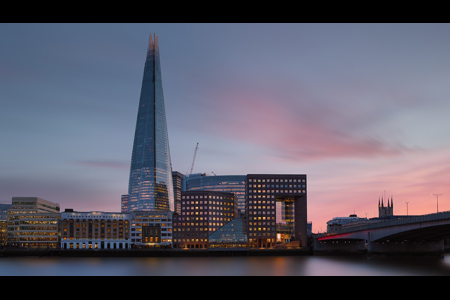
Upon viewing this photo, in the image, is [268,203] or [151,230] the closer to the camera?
[268,203]

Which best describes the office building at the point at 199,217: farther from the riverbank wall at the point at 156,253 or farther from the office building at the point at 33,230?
the office building at the point at 33,230

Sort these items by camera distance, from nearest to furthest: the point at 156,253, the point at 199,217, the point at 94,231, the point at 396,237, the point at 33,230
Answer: the point at 396,237
the point at 156,253
the point at 94,231
the point at 199,217
the point at 33,230

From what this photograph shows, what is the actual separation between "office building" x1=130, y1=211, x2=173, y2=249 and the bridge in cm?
4228

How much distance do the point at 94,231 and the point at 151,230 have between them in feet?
54.1

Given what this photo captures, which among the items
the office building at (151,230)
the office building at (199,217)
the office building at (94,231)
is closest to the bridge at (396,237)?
the office building at (199,217)

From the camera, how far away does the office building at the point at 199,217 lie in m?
136

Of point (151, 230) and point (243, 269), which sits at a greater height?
point (151, 230)

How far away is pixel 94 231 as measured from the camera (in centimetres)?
13850

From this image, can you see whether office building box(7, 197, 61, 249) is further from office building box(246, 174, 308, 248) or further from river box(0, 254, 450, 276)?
office building box(246, 174, 308, 248)

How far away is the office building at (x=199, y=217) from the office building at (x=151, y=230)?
8.37 feet

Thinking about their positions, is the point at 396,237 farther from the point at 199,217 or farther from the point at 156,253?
the point at 199,217

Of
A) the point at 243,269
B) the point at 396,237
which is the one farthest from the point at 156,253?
the point at 396,237
